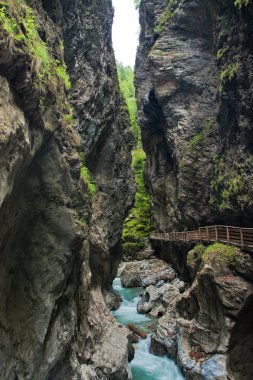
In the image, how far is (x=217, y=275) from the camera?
1459 centimetres

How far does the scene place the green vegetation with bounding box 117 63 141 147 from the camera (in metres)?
69.5

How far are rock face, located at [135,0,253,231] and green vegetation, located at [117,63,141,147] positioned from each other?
31.4m

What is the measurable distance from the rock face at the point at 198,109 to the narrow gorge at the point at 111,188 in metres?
0.11

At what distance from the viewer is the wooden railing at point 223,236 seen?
14859 mm

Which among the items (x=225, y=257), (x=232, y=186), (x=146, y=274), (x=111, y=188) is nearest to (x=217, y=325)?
(x=225, y=257)

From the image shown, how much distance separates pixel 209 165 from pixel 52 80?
15.5 metres

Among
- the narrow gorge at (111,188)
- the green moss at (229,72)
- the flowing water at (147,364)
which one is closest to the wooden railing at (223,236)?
the narrow gorge at (111,188)

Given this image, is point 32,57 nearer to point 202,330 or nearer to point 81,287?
point 81,287

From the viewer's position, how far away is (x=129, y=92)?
86438 millimetres

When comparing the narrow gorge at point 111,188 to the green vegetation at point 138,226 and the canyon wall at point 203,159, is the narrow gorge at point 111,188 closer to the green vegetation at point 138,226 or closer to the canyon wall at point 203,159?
the canyon wall at point 203,159

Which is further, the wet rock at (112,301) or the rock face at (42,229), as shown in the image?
the wet rock at (112,301)

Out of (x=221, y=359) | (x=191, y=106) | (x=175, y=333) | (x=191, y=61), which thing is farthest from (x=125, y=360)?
(x=191, y=61)

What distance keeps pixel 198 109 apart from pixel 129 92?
2486 inches

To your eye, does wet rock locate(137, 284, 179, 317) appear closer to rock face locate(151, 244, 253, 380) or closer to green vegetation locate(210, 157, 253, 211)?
rock face locate(151, 244, 253, 380)
